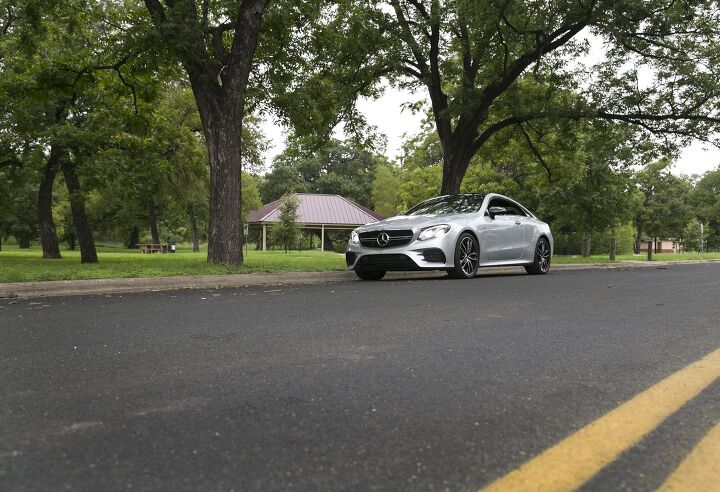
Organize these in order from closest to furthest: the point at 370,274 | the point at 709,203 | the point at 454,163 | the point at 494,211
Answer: the point at 370,274 < the point at 494,211 < the point at 454,163 < the point at 709,203

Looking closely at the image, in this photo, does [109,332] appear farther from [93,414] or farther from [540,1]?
[540,1]

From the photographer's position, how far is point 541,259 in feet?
40.1

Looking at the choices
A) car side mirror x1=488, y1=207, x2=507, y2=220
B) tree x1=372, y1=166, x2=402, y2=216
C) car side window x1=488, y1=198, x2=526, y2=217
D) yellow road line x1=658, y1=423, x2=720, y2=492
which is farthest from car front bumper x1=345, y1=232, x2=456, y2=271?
tree x1=372, y1=166, x2=402, y2=216

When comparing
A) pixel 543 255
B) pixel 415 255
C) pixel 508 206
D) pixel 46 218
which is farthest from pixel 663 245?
pixel 415 255

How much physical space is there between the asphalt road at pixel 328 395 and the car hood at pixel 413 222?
415 cm

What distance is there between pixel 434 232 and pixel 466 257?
3.24 feet

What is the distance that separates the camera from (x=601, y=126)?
671 inches

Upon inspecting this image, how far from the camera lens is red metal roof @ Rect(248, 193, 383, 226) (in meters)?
44.5

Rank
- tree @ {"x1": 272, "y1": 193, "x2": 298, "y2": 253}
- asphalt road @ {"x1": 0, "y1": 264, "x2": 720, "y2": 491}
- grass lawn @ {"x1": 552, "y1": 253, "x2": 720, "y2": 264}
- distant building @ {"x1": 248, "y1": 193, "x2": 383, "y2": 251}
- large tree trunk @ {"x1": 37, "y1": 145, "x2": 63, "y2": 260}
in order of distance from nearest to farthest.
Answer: asphalt road @ {"x1": 0, "y1": 264, "x2": 720, "y2": 491} < grass lawn @ {"x1": 552, "y1": 253, "x2": 720, "y2": 264} < large tree trunk @ {"x1": 37, "y1": 145, "x2": 63, "y2": 260} < tree @ {"x1": 272, "y1": 193, "x2": 298, "y2": 253} < distant building @ {"x1": 248, "y1": 193, "x2": 383, "y2": 251}

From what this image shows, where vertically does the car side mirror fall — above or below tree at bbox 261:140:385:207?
below

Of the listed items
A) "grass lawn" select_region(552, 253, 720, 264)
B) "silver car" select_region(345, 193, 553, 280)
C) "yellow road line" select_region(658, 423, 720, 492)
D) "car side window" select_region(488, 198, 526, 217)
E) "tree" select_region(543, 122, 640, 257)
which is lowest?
"yellow road line" select_region(658, 423, 720, 492)

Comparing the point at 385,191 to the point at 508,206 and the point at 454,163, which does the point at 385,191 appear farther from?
the point at 508,206

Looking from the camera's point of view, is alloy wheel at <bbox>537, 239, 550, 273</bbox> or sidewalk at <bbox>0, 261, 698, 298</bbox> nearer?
sidewalk at <bbox>0, 261, 698, 298</bbox>

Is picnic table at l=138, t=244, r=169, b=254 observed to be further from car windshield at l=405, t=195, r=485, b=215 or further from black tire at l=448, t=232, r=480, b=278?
black tire at l=448, t=232, r=480, b=278
